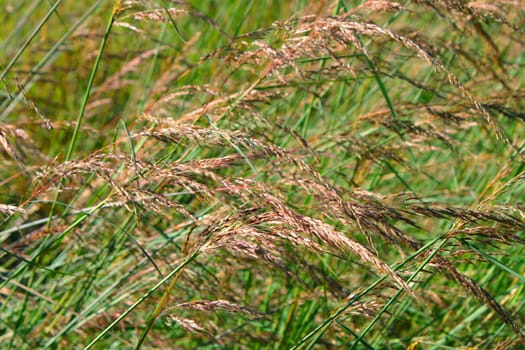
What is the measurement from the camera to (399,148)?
2418 millimetres

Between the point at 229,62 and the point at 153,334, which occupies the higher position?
the point at 229,62

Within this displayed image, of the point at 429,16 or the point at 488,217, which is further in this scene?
the point at 429,16

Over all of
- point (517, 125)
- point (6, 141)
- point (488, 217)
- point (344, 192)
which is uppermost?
point (6, 141)

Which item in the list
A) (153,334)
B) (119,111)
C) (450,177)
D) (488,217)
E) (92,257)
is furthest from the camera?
(119,111)

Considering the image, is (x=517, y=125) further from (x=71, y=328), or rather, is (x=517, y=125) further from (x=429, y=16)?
(x=71, y=328)

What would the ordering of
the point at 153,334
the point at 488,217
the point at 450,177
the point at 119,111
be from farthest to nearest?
the point at 119,111, the point at 450,177, the point at 153,334, the point at 488,217

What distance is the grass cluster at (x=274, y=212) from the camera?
1519 millimetres

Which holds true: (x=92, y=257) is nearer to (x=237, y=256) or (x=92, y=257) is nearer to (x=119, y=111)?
(x=237, y=256)

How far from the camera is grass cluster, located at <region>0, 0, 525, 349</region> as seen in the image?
1.52 m

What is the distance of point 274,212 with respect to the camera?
4.76ft

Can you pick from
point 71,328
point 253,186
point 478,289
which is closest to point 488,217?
point 478,289

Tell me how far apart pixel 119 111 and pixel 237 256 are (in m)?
1.72

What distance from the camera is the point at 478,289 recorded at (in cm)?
152

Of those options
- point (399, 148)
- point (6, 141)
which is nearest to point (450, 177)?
point (399, 148)
